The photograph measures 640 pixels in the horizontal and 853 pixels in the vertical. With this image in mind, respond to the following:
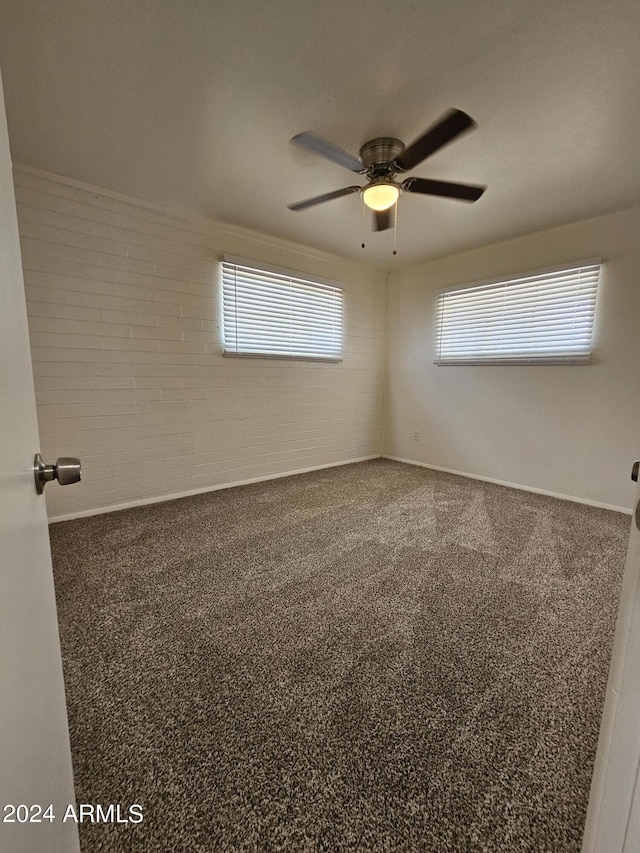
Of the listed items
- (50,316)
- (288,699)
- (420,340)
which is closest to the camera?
(288,699)

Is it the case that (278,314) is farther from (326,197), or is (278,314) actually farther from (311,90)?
(311,90)

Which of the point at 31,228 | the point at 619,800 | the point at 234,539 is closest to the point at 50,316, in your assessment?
the point at 31,228

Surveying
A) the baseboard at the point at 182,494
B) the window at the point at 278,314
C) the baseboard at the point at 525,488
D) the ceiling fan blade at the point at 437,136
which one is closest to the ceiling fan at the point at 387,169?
the ceiling fan blade at the point at 437,136

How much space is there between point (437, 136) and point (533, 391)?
256 centimetres

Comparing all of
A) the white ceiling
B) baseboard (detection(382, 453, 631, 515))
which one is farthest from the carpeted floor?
the white ceiling

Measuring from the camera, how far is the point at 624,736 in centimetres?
51

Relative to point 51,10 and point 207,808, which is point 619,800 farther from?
point 51,10

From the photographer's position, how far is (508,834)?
34.9 inches

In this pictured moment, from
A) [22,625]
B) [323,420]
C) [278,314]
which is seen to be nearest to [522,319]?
[323,420]

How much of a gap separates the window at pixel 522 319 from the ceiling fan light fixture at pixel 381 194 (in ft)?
6.39

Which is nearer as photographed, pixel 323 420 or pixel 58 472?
pixel 58 472

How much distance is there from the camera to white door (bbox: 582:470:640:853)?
0.49 m

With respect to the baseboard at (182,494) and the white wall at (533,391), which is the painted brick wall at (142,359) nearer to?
the baseboard at (182,494)

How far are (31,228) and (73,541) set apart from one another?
6.96ft
